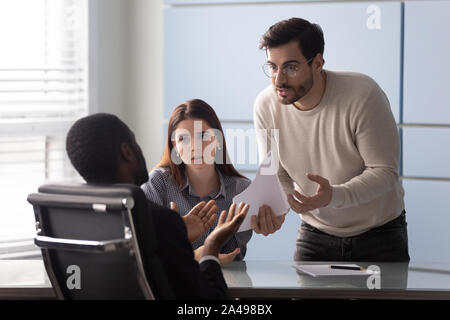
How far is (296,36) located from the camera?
255cm

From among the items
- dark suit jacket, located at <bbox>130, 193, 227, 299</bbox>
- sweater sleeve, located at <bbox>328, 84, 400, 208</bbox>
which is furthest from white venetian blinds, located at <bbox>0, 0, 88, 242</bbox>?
dark suit jacket, located at <bbox>130, 193, 227, 299</bbox>

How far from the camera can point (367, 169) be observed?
2.53m

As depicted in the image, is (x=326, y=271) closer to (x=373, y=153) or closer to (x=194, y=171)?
(x=373, y=153)

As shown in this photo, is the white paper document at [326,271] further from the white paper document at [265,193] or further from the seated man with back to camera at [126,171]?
the seated man with back to camera at [126,171]

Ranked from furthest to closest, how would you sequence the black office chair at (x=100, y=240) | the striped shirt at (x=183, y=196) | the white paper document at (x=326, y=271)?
the striped shirt at (x=183, y=196) → the white paper document at (x=326, y=271) → the black office chair at (x=100, y=240)

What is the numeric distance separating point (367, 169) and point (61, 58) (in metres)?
1.80

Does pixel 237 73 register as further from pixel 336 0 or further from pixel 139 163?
pixel 139 163

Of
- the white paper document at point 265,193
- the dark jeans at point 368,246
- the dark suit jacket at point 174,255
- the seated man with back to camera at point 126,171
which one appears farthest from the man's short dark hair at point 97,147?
the dark jeans at point 368,246

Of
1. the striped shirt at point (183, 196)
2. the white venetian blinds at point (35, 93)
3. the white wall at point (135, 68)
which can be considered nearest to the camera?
the striped shirt at point (183, 196)

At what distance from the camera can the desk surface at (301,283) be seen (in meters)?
1.93

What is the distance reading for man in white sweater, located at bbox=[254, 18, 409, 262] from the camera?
2514mm

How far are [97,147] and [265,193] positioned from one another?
2.81ft

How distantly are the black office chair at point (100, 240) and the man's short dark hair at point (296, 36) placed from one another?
3.93 feet
